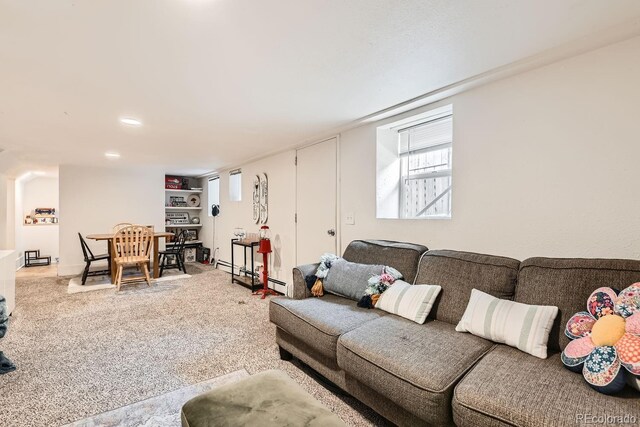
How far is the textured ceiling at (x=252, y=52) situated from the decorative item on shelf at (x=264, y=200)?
183 cm

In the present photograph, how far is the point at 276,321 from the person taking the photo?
7.66ft

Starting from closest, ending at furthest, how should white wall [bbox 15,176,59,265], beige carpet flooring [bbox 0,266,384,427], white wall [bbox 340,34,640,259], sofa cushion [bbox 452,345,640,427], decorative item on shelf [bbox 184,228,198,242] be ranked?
sofa cushion [bbox 452,345,640,427] → white wall [bbox 340,34,640,259] → beige carpet flooring [bbox 0,266,384,427] → white wall [bbox 15,176,59,265] → decorative item on shelf [bbox 184,228,198,242]

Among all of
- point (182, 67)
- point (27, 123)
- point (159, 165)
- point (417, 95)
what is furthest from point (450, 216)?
point (159, 165)

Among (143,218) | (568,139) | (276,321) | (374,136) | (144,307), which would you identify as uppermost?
(374,136)

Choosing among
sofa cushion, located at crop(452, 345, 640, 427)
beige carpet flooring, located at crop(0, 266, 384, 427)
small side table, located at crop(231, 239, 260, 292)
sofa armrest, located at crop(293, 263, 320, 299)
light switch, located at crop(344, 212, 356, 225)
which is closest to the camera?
sofa cushion, located at crop(452, 345, 640, 427)

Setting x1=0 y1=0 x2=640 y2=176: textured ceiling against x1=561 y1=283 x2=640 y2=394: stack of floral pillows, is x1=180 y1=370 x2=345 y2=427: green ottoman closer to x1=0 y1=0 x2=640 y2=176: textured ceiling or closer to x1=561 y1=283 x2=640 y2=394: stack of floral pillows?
x1=561 y1=283 x2=640 y2=394: stack of floral pillows

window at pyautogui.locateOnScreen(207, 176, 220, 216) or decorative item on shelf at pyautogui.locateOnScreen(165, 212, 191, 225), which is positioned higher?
window at pyautogui.locateOnScreen(207, 176, 220, 216)

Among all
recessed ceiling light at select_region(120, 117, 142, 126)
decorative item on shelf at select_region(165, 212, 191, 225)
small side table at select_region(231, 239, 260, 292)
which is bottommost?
small side table at select_region(231, 239, 260, 292)

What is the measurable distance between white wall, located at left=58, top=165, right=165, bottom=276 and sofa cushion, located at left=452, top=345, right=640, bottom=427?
6756mm

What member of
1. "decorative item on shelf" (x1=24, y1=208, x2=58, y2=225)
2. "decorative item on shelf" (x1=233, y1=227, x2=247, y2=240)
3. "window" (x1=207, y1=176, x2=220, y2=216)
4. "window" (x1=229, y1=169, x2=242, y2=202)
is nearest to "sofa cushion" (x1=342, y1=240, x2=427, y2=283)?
"decorative item on shelf" (x1=233, y1=227, x2=247, y2=240)

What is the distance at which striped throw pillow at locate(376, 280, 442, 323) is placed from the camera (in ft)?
6.40

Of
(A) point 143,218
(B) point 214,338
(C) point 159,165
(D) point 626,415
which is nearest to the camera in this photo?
(D) point 626,415

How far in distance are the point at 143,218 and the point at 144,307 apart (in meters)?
3.41

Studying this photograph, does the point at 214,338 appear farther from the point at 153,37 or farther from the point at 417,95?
the point at 417,95
